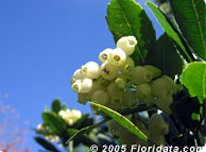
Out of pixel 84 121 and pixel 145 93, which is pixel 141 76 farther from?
pixel 84 121

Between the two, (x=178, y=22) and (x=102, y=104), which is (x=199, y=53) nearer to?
(x=178, y=22)

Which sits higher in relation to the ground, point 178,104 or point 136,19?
point 136,19

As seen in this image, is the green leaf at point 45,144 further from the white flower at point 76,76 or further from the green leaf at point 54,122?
the white flower at point 76,76

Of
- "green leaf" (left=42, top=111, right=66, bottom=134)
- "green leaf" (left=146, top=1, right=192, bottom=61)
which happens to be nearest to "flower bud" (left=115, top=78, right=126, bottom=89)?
"green leaf" (left=146, top=1, right=192, bottom=61)

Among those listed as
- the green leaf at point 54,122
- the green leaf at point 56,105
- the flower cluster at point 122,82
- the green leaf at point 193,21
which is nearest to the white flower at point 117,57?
the flower cluster at point 122,82

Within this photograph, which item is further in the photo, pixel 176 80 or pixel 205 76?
pixel 176 80

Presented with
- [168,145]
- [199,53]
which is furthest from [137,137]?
[199,53]

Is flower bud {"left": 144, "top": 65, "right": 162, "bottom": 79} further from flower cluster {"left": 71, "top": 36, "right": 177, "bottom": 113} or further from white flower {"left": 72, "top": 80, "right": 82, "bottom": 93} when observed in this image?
white flower {"left": 72, "top": 80, "right": 82, "bottom": 93}
